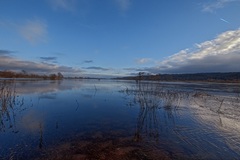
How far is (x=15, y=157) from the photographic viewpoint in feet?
18.6

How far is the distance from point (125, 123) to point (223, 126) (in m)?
5.03

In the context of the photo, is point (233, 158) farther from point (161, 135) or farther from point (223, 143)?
point (161, 135)

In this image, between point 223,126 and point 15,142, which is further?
point 223,126

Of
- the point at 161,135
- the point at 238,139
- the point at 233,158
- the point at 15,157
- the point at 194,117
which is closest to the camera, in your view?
the point at 15,157

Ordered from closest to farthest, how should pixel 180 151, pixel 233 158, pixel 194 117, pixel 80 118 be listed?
pixel 233 158 < pixel 180 151 < pixel 80 118 < pixel 194 117

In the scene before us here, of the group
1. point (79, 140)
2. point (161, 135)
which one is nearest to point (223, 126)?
point (161, 135)

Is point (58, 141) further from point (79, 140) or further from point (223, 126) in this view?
point (223, 126)

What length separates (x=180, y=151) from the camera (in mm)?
6625

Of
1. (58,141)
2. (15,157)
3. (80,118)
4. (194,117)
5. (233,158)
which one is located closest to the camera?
(15,157)

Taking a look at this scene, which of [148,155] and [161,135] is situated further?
[161,135]

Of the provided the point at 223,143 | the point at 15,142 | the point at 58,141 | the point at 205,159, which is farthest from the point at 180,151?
the point at 15,142

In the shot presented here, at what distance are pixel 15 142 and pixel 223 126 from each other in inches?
375

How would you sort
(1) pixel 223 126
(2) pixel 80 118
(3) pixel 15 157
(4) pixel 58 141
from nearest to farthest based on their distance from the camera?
(3) pixel 15 157, (4) pixel 58 141, (1) pixel 223 126, (2) pixel 80 118

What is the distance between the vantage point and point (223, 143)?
24.3ft
